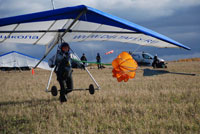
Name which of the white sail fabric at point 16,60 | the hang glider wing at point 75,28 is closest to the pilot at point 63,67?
the hang glider wing at point 75,28

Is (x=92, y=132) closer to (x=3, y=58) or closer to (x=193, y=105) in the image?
(x=193, y=105)

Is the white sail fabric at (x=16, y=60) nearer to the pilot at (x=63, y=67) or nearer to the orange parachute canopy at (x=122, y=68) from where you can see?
the pilot at (x=63, y=67)

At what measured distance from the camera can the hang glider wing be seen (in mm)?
5176

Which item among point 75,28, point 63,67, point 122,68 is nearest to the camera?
point 122,68

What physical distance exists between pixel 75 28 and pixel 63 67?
1.94m

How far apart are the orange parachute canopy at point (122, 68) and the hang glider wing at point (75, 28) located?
2.48ft

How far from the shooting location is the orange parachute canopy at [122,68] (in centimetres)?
557

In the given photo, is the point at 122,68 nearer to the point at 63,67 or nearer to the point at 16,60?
the point at 63,67

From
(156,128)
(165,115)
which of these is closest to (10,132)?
(156,128)

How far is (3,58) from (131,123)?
2844 centimetres

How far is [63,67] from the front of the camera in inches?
244

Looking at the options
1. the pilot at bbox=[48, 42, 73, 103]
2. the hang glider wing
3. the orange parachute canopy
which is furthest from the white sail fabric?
the orange parachute canopy

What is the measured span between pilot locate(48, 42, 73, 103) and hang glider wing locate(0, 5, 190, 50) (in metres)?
0.60

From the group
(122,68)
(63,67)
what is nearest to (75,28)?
(63,67)
